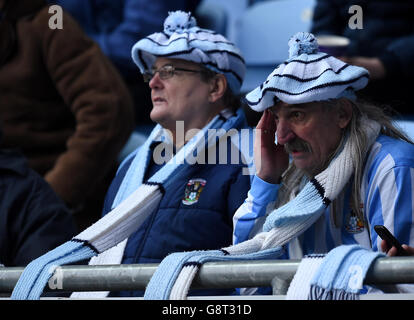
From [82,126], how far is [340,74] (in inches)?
59.2

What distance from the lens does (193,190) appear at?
8.45 ft

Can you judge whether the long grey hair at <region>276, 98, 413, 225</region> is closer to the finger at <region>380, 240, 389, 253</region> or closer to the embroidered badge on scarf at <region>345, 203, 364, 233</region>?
the embroidered badge on scarf at <region>345, 203, 364, 233</region>

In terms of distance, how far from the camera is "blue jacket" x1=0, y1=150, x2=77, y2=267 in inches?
102

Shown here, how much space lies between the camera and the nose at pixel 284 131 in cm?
225

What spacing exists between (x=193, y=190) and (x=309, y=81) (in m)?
0.57

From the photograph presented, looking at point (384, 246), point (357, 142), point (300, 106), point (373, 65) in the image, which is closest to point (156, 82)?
point (300, 106)

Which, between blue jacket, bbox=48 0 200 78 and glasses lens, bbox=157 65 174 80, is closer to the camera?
glasses lens, bbox=157 65 174 80

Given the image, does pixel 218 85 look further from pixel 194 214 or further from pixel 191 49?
pixel 194 214

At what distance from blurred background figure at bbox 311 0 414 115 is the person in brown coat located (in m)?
0.88

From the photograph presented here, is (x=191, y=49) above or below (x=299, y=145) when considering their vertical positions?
above

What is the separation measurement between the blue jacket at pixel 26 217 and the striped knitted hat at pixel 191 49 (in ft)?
1.67

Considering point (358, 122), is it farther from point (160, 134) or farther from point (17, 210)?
point (17, 210)

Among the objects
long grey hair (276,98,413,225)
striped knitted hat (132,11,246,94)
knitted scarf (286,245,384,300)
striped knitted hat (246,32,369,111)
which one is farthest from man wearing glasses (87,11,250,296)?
knitted scarf (286,245,384,300)

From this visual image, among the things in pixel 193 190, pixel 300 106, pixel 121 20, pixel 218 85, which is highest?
pixel 300 106
